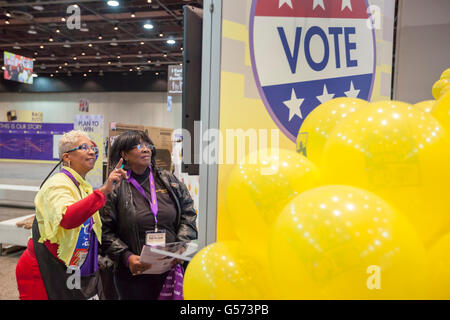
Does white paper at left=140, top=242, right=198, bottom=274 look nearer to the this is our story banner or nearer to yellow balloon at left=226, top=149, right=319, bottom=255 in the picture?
yellow balloon at left=226, top=149, right=319, bottom=255

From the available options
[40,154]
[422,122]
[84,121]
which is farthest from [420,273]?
[40,154]

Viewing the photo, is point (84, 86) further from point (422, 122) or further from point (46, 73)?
point (422, 122)

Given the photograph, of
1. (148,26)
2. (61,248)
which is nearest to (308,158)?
(61,248)

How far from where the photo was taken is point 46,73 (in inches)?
717

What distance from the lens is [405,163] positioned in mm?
743

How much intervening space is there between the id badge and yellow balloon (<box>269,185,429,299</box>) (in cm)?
124

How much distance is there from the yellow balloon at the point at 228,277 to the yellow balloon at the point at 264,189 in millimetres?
60

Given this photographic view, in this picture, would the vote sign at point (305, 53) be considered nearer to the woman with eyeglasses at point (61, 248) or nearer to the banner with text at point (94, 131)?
the woman with eyeglasses at point (61, 248)

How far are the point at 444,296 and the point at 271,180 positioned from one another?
46 centimetres

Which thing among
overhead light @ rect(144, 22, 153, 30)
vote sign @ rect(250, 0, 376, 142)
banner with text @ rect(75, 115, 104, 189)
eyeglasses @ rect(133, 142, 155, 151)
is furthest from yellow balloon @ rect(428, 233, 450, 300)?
overhead light @ rect(144, 22, 153, 30)

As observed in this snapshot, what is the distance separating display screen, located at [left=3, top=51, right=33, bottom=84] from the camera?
10.0 meters

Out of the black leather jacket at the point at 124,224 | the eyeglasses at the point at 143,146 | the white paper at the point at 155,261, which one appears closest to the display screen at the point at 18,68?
the eyeglasses at the point at 143,146

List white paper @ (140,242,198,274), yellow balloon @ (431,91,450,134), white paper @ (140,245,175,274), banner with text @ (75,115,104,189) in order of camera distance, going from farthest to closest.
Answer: banner with text @ (75,115,104,189) → white paper @ (140,245,175,274) → white paper @ (140,242,198,274) → yellow balloon @ (431,91,450,134)

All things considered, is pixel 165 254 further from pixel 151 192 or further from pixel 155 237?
pixel 151 192
